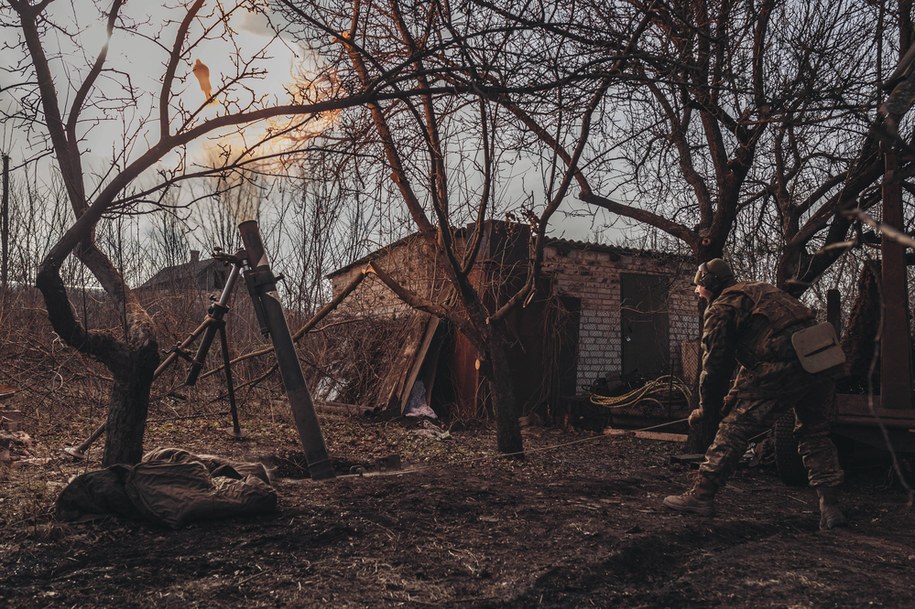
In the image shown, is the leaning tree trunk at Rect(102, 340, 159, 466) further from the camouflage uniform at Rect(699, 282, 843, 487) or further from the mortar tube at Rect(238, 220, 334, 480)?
the camouflage uniform at Rect(699, 282, 843, 487)

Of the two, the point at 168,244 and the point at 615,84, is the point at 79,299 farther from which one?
the point at 615,84

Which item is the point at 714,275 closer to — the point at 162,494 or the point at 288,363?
the point at 288,363

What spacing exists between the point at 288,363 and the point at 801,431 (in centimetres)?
391

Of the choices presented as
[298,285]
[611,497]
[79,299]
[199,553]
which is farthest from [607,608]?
[79,299]

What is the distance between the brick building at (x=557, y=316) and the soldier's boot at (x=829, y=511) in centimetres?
530

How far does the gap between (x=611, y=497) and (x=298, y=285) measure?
334 inches

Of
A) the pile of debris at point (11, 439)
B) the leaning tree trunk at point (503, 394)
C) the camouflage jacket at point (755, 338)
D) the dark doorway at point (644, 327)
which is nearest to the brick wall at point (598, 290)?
the dark doorway at point (644, 327)

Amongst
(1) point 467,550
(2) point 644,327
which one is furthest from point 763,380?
(2) point 644,327

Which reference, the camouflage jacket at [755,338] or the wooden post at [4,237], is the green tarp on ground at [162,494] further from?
the wooden post at [4,237]

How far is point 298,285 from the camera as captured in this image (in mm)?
12648

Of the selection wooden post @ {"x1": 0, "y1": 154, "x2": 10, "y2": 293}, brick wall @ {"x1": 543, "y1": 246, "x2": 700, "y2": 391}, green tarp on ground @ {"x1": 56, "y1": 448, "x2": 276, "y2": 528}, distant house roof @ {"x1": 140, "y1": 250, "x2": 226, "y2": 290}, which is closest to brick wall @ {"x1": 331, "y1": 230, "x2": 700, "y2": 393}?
brick wall @ {"x1": 543, "y1": 246, "x2": 700, "y2": 391}

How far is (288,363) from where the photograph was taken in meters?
5.31

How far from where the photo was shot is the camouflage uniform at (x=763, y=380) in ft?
15.6

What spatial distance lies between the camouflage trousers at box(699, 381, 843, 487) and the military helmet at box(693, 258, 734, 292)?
91 centimetres
